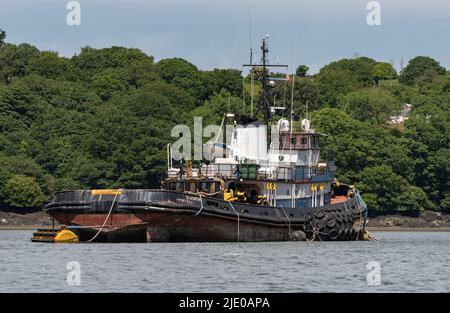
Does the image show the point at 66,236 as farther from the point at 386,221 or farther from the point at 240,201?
the point at 386,221

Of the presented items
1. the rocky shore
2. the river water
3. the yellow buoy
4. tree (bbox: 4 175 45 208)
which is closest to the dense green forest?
tree (bbox: 4 175 45 208)

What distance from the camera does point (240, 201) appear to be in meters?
78.9

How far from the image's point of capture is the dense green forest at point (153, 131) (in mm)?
129375

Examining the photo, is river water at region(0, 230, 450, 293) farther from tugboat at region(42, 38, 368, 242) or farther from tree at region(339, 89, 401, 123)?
tree at region(339, 89, 401, 123)

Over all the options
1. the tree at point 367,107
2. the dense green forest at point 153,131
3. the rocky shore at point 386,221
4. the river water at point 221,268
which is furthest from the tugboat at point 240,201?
the tree at point 367,107

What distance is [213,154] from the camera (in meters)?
83.2

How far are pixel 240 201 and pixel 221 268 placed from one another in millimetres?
19343

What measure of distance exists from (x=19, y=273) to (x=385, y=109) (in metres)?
110

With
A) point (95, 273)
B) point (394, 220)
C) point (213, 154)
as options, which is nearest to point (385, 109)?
point (394, 220)

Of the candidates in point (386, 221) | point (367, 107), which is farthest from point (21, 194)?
point (367, 107)

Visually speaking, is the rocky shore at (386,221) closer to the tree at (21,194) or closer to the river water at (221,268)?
the tree at (21,194)

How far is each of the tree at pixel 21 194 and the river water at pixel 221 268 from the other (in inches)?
1921

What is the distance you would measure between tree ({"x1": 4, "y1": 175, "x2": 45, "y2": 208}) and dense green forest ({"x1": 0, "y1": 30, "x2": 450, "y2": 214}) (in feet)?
0.32

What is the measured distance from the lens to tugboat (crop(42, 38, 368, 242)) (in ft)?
240
